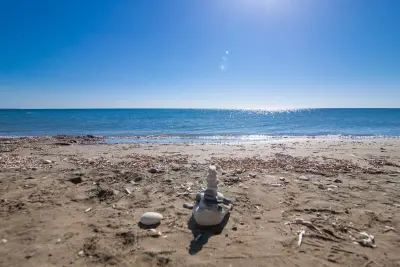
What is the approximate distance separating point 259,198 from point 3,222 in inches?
202

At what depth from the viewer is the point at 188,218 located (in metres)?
4.72

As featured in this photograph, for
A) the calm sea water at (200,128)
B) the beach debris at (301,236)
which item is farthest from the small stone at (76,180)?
the calm sea water at (200,128)

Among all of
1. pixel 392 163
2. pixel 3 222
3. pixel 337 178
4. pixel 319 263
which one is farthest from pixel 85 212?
pixel 392 163

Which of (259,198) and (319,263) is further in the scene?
(259,198)

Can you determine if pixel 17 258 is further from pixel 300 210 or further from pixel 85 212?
pixel 300 210

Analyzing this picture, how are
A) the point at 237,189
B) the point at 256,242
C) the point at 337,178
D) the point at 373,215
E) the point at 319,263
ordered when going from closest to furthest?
1. the point at 319,263
2. the point at 256,242
3. the point at 373,215
4. the point at 237,189
5. the point at 337,178

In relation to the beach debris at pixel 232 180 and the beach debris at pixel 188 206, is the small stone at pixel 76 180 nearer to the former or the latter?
the beach debris at pixel 188 206

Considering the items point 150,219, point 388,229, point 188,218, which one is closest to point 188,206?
point 188,218

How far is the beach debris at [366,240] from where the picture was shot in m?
3.91

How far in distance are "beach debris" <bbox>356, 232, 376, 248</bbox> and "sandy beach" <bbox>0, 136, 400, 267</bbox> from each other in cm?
2

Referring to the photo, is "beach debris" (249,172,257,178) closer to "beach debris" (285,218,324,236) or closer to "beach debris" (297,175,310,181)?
"beach debris" (297,175,310,181)

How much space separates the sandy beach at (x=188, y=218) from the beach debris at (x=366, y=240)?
19mm

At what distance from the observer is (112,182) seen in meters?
6.73

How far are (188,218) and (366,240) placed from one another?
3.02 meters
